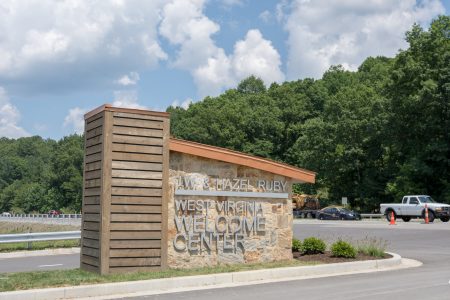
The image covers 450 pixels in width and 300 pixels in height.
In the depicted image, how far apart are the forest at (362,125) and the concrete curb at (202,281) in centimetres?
3777

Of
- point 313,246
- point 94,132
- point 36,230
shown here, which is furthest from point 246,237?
point 36,230

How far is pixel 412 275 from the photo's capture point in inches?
527

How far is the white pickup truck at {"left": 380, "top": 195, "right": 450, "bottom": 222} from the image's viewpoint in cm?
3753

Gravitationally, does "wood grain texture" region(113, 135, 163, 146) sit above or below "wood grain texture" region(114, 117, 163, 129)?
below

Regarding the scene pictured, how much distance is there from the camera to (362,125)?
59.6 m

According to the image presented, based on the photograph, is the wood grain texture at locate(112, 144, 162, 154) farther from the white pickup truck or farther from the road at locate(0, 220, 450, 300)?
the white pickup truck

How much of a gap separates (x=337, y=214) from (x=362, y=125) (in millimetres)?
14341

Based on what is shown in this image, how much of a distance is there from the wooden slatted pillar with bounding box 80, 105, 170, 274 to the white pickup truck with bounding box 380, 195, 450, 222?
2840 centimetres

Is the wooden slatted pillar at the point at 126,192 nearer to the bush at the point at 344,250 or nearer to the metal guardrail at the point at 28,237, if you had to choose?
the bush at the point at 344,250

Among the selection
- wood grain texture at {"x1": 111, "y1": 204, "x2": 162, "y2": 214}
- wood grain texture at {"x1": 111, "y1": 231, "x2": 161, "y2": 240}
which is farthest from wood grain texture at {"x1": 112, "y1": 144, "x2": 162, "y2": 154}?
wood grain texture at {"x1": 111, "y1": 231, "x2": 161, "y2": 240}

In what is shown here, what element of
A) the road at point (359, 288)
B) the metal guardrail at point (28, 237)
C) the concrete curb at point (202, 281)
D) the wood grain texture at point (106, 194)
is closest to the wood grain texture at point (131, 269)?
the wood grain texture at point (106, 194)

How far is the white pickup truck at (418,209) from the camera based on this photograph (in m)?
37.5

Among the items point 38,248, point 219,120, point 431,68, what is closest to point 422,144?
point 431,68

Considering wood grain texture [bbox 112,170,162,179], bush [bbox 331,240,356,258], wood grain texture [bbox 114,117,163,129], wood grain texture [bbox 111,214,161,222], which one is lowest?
bush [bbox 331,240,356,258]
